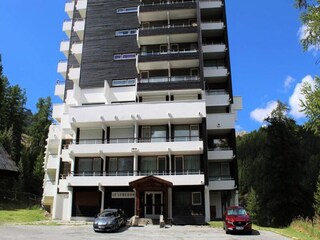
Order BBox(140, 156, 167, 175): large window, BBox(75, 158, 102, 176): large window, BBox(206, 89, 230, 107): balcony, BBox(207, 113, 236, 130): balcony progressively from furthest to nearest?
BBox(206, 89, 230, 107): balcony, BBox(207, 113, 236, 130): balcony, BBox(75, 158, 102, 176): large window, BBox(140, 156, 167, 175): large window

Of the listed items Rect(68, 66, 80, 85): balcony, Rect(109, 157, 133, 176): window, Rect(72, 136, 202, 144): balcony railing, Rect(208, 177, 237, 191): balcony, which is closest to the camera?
Rect(109, 157, 133, 176): window

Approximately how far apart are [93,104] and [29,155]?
38209 millimetres

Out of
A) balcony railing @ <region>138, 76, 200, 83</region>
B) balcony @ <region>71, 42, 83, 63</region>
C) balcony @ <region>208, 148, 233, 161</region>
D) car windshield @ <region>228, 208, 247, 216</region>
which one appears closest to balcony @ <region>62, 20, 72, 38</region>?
balcony @ <region>71, 42, 83, 63</region>

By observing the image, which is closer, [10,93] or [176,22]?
[176,22]

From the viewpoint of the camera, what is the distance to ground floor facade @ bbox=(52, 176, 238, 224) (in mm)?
32312

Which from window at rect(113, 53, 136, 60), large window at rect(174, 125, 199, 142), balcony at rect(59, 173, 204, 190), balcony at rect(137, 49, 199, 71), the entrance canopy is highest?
window at rect(113, 53, 136, 60)

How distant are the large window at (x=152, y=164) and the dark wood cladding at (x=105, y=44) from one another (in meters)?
11.3

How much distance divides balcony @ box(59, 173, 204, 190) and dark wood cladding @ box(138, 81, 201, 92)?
10.6 metres

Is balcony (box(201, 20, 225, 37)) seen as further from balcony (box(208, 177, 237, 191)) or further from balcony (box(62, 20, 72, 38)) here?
balcony (box(62, 20, 72, 38))

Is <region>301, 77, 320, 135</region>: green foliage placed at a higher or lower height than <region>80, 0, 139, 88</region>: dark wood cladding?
lower

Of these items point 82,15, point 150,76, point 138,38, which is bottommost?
point 150,76

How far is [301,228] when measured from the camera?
2658cm

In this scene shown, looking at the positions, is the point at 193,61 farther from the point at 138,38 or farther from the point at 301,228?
the point at 301,228

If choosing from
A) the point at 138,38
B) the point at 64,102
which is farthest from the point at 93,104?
the point at 138,38
